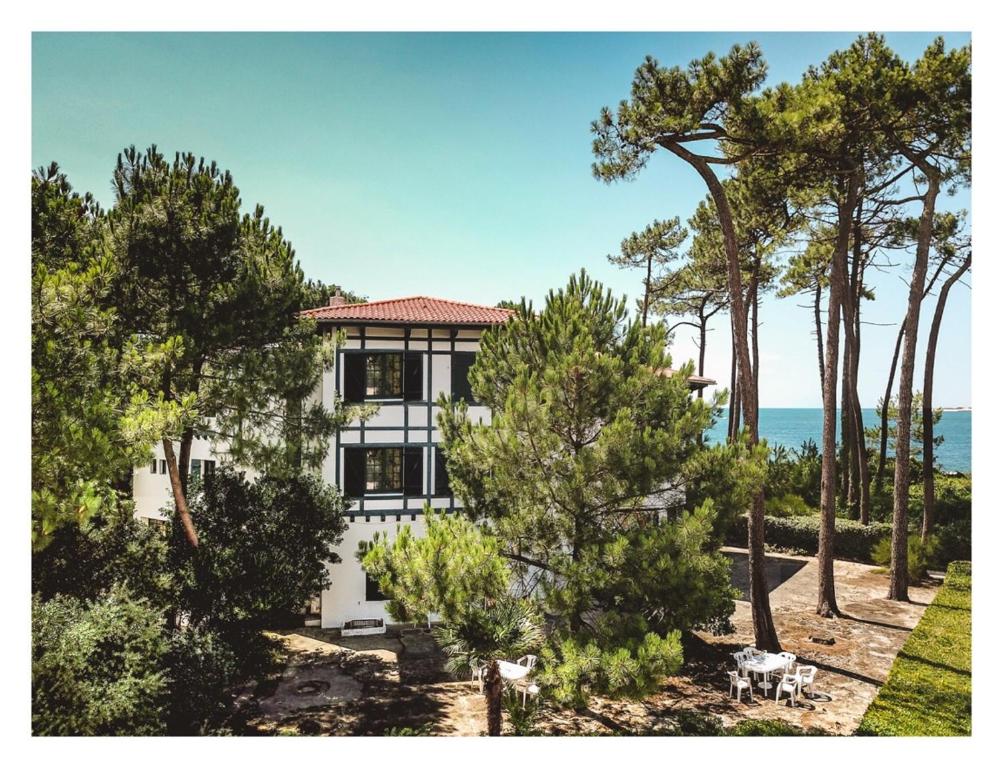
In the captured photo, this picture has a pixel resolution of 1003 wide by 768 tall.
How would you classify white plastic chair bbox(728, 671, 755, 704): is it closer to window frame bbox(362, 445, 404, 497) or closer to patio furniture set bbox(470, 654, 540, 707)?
patio furniture set bbox(470, 654, 540, 707)

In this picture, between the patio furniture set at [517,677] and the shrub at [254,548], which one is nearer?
the patio furniture set at [517,677]

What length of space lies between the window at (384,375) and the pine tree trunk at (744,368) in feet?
→ 16.3

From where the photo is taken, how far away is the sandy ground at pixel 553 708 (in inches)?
257

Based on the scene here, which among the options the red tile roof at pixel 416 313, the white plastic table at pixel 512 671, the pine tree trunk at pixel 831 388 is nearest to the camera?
the white plastic table at pixel 512 671

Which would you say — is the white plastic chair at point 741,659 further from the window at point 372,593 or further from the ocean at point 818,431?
the window at point 372,593

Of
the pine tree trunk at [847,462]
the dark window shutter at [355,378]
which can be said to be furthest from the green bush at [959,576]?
the dark window shutter at [355,378]

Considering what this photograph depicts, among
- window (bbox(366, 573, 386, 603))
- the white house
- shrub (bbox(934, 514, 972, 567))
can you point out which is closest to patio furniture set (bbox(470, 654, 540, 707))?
window (bbox(366, 573, 386, 603))

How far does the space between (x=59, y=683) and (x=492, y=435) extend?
4.44m

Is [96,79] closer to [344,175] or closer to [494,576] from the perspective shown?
[344,175]

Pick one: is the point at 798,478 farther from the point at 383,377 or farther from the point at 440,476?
the point at 383,377

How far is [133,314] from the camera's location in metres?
7.29

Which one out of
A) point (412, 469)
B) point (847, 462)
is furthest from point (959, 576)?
point (412, 469)

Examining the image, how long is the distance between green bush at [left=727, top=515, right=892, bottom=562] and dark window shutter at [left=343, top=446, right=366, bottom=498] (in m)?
8.51

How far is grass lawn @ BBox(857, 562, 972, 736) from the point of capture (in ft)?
19.2
